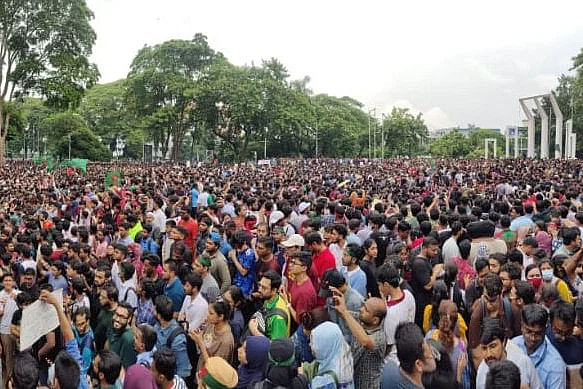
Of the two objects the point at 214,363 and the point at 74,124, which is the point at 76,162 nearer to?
the point at 74,124

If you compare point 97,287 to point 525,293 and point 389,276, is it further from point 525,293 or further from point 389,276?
point 525,293

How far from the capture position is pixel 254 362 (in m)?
3.74

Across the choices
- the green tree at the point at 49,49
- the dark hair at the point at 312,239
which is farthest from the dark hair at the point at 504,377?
the green tree at the point at 49,49

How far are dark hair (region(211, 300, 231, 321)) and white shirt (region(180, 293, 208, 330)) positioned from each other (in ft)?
2.22

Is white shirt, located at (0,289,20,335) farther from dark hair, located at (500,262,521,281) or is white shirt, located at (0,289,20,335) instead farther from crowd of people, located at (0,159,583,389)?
dark hair, located at (500,262,521,281)

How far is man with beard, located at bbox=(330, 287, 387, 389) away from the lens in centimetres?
382

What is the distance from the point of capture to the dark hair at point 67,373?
11.2 ft

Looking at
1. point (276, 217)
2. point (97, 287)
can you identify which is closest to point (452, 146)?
point (276, 217)

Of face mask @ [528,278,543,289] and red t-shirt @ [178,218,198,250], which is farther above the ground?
red t-shirt @ [178,218,198,250]

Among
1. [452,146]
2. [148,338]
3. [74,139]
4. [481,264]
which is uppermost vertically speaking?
[74,139]

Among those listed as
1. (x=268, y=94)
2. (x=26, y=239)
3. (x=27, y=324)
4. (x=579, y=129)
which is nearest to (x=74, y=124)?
(x=268, y=94)

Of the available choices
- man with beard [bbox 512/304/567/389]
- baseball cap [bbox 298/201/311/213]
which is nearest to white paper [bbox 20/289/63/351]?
man with beard [bbox 512/304/567/389]

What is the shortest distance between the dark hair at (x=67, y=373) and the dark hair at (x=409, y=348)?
188cm

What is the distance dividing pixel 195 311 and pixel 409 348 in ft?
7.79
